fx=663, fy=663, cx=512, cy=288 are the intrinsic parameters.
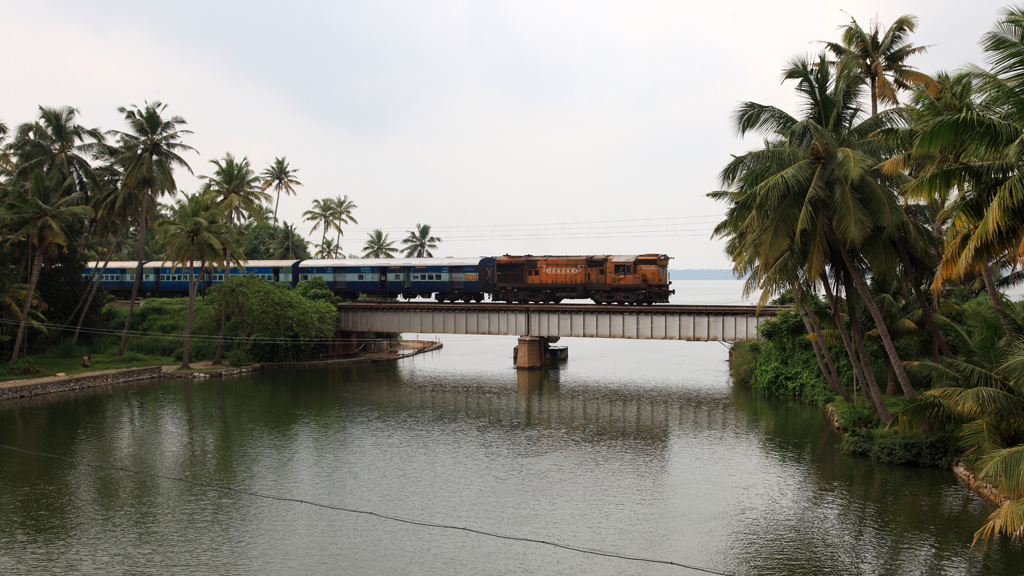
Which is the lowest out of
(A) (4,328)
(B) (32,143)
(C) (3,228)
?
(A) (4,328)

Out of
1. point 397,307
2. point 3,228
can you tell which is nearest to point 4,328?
point 3,228

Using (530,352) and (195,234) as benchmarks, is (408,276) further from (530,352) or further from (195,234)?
(195,234)

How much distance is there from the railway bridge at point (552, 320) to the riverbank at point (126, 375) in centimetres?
544

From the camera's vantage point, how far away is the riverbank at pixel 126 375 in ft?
131

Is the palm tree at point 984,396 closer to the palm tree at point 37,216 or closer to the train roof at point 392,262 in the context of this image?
the train roof at point 392,262

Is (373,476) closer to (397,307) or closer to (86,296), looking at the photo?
(397,307)

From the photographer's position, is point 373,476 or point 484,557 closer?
point 484,557

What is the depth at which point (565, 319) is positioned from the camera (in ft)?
165

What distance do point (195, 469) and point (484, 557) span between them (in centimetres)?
1360

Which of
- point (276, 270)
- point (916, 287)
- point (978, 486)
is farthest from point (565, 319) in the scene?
point (978, 486)

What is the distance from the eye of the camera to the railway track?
44.4 meters

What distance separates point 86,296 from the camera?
174ft

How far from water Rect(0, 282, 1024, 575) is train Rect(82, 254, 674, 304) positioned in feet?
42.5

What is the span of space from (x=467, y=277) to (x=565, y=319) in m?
10.2
